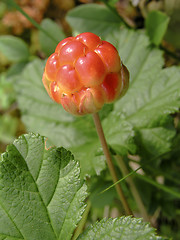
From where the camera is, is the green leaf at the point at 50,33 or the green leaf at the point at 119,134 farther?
the green leaf at the point at 50,33

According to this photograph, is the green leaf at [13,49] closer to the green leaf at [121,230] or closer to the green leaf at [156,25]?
the green leaf at [156,25]

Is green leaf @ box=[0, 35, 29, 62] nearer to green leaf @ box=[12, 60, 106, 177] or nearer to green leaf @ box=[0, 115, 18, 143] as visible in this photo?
green leaf @ box=[12, 60, 106, 177]

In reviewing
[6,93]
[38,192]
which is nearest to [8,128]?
[6,93]

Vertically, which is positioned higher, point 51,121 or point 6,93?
point 51,121

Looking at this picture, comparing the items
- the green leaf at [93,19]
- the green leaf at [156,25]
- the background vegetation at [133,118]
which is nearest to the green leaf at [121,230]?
the background vegetation at [133,118]

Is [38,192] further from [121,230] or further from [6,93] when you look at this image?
[6,93]
